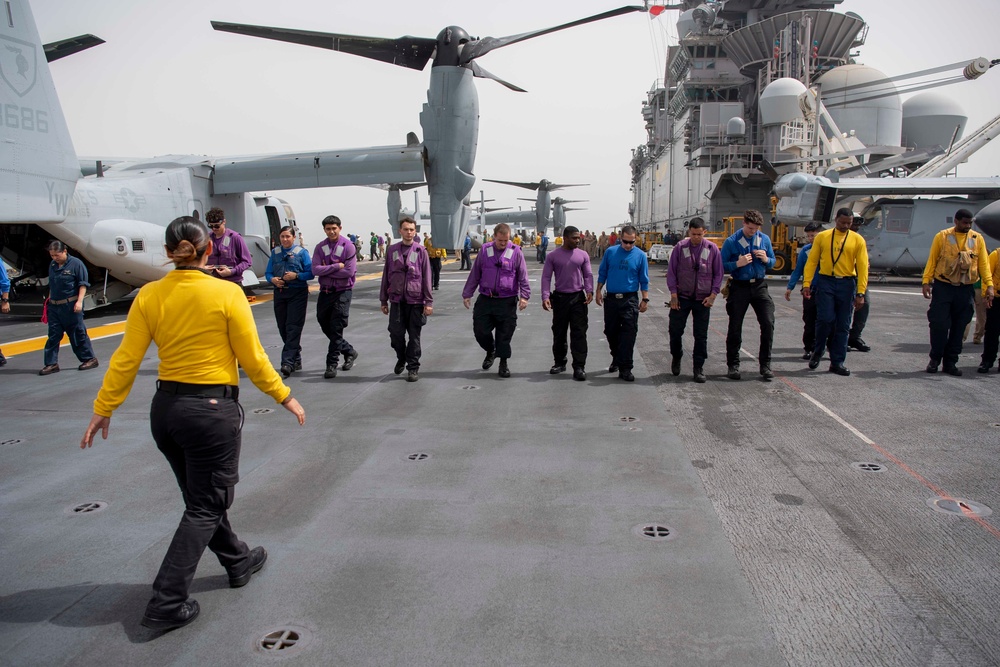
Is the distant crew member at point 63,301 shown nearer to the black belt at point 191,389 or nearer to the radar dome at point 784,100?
the black belt at point 191,389

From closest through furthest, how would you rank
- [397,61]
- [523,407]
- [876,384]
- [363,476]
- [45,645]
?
[45,645]
[363,476]
[523,407]
[876,384]
[397,61]

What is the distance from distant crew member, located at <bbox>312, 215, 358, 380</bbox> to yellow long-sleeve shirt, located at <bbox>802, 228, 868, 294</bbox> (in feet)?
16.7

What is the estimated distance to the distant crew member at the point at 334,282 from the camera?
7.13 meters

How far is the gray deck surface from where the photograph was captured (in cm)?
241

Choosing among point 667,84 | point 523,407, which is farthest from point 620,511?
point 667,84

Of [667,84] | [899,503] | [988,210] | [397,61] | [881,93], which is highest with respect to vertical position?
[667,84]

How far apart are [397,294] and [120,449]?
310 cm

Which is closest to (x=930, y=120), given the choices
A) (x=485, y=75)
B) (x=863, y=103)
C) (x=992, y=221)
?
(x=863, y=103)

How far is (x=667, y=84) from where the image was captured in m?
46.6

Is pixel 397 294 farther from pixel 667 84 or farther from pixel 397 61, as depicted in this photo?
pixel 667 84

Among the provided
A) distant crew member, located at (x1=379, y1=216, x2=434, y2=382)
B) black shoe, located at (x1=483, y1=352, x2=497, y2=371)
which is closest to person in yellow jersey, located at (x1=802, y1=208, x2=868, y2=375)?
black shoe, located at (x1=483, y1=352, x2=497, y2=371)

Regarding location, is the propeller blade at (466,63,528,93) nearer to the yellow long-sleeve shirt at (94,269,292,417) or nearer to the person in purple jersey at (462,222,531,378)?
the person in purple jersey at (462,222,531,378)

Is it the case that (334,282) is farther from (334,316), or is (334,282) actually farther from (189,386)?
(189,386)

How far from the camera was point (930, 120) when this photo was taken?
35.6 m
